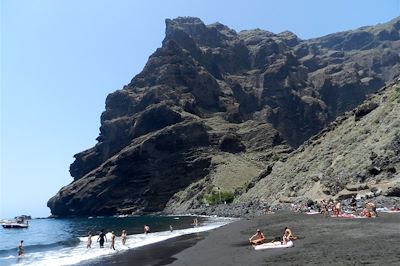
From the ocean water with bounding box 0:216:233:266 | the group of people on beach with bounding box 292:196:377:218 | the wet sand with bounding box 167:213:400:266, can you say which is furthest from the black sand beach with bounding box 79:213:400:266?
the ocean water with bounding box 0:216:233:266

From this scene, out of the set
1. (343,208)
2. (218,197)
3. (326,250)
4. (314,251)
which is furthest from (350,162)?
(218,197)

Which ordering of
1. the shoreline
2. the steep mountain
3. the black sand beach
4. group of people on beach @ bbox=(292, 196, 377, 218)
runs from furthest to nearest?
the steep mountain → group of people on beach @ bbox=(292, 196, 377, 218) → the shoreline → the black sand beach

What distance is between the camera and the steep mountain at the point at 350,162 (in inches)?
2739

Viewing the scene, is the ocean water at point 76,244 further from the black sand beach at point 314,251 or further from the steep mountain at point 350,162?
the steep mountain at point 350,162

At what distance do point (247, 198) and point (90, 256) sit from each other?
275 ft

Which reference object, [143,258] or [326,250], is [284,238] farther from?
[143,258]

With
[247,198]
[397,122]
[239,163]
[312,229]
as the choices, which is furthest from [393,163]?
[239,163]

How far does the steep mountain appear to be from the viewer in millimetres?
69562

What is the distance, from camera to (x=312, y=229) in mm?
42188

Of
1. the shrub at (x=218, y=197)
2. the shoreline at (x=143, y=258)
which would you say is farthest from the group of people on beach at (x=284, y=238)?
the shrub at (x=218, y=197)

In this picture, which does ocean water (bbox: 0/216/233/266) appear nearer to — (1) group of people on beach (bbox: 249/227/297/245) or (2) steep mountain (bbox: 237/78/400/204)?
(1) group of people on beach (bbox: 249/227/297/245)

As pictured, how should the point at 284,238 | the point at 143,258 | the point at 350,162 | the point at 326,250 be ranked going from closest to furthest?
1. the point at 326,250
2. the point at 284,238
3. the point at 143,258
4. the point at 350,162

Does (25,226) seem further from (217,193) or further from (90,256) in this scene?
(90,256)

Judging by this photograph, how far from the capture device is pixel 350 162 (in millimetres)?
82688
